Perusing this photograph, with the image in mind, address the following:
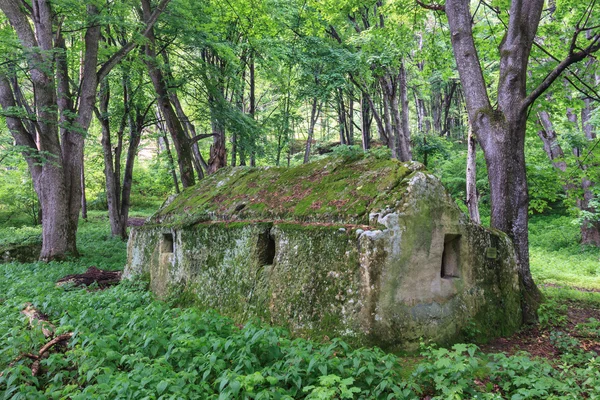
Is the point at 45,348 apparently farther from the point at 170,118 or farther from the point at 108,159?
the point at 108,159

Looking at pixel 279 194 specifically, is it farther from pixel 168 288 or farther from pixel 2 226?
pixel 2 226

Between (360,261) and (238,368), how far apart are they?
1.71 meters

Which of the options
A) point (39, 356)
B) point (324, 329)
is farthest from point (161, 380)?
point (324, 329)

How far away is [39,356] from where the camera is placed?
3.28 m

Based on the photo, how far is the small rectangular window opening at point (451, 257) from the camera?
14.5 ft

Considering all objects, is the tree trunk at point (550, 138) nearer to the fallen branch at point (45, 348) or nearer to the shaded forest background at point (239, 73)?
the shaded forest background at point (239, 73)

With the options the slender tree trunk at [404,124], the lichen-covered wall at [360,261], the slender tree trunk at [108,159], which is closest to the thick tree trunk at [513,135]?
the lichen-covered wall at [360,261]

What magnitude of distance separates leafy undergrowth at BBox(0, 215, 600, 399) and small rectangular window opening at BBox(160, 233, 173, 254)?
2.40 meters

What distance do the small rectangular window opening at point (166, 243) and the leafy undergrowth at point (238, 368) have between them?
2396mm

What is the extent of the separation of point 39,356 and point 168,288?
2.78m

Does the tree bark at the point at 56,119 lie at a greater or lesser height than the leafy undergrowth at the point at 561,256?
greater

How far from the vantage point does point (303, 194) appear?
5176mm

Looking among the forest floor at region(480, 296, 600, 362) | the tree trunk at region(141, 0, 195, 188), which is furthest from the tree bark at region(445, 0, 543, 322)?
the tree trunk at region(141, 0, 195, 188)

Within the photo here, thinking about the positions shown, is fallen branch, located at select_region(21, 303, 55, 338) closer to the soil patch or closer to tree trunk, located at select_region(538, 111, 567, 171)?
the soil patch
